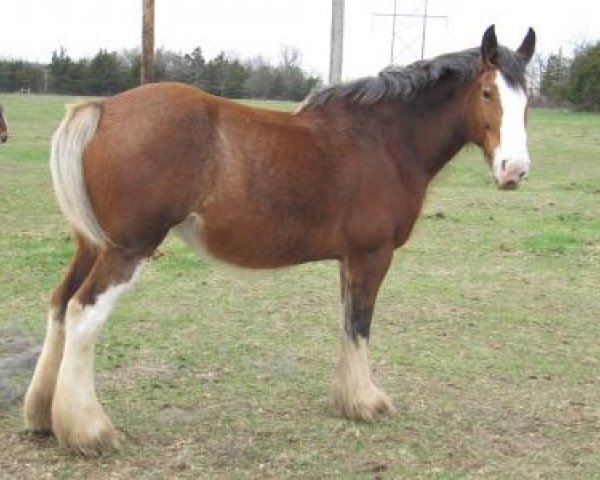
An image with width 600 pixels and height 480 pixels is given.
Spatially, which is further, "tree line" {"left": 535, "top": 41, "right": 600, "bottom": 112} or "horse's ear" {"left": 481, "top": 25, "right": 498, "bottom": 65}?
"tree line" {"left": 535, "top": 41, "right": 600, "bottom": 112}

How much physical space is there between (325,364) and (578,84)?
46238 mm

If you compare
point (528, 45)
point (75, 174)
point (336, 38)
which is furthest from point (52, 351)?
point (336, 38)

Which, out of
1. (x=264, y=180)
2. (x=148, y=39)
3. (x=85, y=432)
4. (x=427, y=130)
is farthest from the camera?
(x=148, y=39)

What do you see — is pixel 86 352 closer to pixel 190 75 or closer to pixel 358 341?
pixel 358 341

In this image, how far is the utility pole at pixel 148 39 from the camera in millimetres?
8992

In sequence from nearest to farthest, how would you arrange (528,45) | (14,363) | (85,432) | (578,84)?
1. (85,432)
2. (528,45)
3. (14,363)
4. (578,84)

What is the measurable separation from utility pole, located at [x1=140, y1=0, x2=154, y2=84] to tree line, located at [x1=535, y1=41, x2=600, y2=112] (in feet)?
130

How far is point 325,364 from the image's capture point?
18.0 ft

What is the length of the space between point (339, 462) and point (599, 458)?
4.43 ft

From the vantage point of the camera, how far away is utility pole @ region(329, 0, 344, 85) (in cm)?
852

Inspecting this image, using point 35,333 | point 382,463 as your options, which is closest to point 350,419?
point 382,463

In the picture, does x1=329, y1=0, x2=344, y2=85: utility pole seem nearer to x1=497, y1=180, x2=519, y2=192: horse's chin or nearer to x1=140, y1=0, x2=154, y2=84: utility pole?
x1=140, y1=0, x2=154, y2=84: utility pole

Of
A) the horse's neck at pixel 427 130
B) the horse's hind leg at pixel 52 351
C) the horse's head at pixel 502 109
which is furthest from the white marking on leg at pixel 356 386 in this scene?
the horse's hind leg at pixel 52 351

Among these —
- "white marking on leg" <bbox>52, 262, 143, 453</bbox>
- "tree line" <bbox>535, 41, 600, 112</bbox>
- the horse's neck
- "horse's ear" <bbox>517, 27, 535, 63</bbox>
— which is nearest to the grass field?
"white marking on leg" <bbox>52, 262, 143, 453</bbox>
